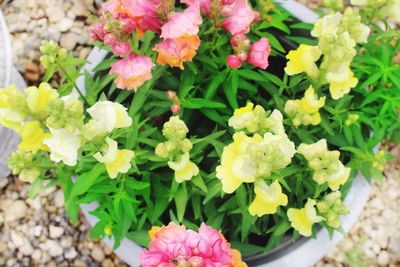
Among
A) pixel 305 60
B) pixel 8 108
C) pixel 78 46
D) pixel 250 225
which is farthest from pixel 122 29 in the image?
pixel 78 46

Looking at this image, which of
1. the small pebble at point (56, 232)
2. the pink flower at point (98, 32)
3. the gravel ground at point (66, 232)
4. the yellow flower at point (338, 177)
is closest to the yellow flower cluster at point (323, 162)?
the yellow flower at point (338, 177)

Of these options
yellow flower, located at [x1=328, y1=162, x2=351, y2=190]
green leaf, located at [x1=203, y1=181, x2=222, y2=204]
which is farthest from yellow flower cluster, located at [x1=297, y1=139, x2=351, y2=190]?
green leaf, located at [x1=203, y1=181, x2=222, y2=204]

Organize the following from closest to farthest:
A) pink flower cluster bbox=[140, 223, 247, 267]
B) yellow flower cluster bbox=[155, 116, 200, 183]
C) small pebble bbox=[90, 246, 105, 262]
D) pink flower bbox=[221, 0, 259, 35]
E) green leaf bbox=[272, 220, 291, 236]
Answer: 1. pink flower cluster bbox=[140, 223, 247, 267]
2. yellow flower cluster bbox=[155, 116, 200, 183]
3. pink flower bbox=[221, 0, 259, 35]
4. green leaf bbox=[272, 220, 291, 236]
5. small pebble bbox=[90, 246, 105, 262]

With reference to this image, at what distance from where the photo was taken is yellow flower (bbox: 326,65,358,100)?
136cm

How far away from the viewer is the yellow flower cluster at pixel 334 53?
1.29 metres

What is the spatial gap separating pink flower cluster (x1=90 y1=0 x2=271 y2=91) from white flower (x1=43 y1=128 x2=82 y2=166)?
28 cm

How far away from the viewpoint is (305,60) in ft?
4.53

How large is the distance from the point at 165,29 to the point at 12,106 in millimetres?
368

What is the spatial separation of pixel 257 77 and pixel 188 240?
0.63 meters

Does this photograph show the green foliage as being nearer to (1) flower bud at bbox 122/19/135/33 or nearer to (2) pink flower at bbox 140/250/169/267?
(1) flower bud at bbox 122/19/135/33

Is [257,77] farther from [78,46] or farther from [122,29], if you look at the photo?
[78,46]

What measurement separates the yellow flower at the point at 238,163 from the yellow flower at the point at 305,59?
30 centimetres

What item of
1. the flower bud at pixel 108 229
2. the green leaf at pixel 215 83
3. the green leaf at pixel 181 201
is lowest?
the flower bud at pixel 108 229

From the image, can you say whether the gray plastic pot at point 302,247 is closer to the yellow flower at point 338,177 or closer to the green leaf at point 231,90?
the yellow flower at point 338,177
